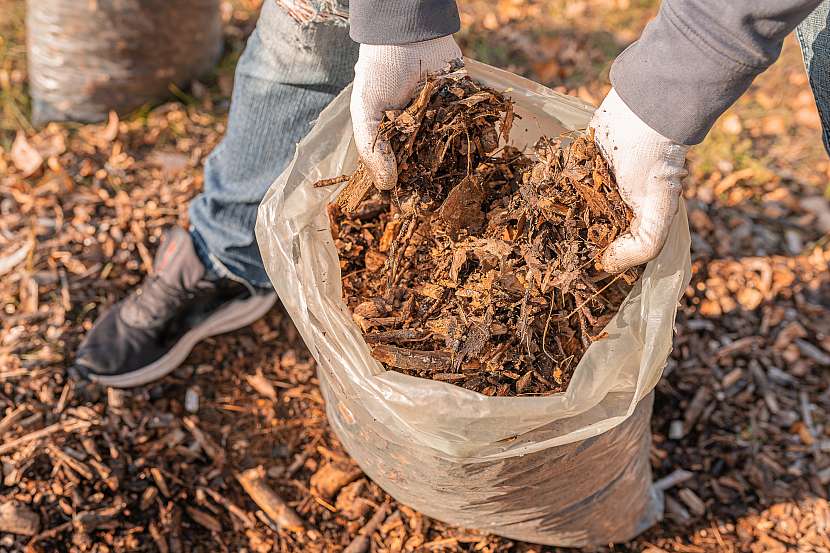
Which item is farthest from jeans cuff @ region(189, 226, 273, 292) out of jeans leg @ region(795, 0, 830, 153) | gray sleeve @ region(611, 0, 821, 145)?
jeans leg @ region(795, 0, 830, 153)

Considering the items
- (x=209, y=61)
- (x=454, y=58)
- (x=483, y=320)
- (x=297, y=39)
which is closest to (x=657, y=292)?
(x=483, y=320)

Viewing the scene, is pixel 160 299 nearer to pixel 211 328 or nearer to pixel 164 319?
pixel 164 319

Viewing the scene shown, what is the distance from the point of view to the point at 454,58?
1320 mm

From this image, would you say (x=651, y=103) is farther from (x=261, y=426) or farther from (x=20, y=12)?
(x=20, y=12)

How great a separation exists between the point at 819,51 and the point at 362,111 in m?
0.84

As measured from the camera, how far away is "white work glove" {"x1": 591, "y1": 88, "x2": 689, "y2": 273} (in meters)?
1.18

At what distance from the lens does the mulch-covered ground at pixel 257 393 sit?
1.73 meters

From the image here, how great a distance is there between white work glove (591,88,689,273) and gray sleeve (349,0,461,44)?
1.05 feet

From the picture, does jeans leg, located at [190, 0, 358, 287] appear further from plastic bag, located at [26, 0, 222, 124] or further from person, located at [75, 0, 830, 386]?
plastic bag, located at [26, 0, 222, 124]

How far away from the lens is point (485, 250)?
4.54ft

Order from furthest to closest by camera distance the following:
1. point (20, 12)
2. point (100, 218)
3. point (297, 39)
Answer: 1. point (20, 12)
2. point (100, 218)
3. point (297, 39)

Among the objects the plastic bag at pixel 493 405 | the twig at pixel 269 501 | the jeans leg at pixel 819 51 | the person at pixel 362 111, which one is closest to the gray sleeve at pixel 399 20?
the person at pixel 362 111

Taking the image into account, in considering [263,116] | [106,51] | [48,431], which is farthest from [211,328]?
[106,51]

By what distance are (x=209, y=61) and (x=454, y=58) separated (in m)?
1.82
